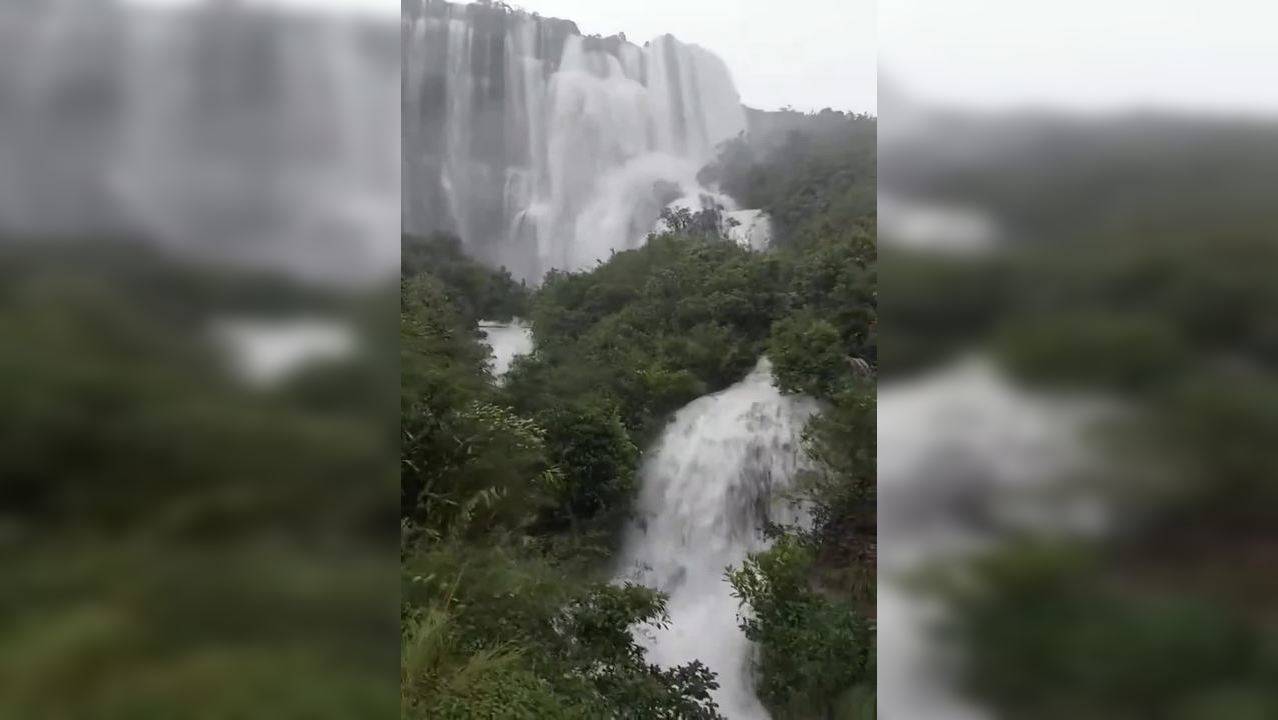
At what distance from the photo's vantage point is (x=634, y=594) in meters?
2.31

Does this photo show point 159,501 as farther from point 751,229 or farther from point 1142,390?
point 1142,390

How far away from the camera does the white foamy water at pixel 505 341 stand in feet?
7.70

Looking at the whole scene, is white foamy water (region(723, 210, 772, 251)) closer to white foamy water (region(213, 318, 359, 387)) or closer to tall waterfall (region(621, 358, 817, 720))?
tall waterfall (region(621, 358, 817, 720))

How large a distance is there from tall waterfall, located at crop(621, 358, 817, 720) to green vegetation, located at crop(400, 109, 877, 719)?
0.04 meters

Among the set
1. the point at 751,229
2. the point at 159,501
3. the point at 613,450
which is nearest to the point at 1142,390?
the point at 751,229

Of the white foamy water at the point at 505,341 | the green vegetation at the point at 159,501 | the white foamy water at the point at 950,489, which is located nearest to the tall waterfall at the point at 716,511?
the white foamy water at the point at 950,489

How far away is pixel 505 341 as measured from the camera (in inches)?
92.4

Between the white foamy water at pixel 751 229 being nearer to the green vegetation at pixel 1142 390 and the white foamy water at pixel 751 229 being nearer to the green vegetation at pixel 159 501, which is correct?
the green vegetation at pixel 1142 390

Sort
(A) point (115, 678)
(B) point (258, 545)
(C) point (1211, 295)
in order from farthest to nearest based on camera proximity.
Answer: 1. (C) point (1211, 295)
2. (B) point (258, 545)
3. (A) point (115, 678)

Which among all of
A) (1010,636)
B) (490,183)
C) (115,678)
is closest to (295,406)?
(115,678)

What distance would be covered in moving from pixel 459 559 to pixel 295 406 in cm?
64

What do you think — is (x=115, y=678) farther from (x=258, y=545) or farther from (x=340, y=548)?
(x=340, y=548)

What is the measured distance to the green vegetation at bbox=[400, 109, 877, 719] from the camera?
226 cm

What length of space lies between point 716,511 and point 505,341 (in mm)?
719
